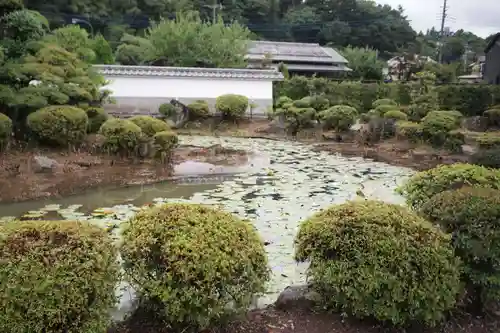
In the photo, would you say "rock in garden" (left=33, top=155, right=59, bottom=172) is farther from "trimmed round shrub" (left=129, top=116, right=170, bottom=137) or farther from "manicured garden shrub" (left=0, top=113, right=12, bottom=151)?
"trimmed round shrub" (left=129, top=116, right=170, bottom=137)

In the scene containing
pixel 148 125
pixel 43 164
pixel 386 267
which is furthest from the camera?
pixel 148 125

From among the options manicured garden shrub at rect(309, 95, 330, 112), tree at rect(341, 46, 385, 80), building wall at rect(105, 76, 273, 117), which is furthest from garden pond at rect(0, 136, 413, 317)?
tree at rect(341, 46, 385, 80)

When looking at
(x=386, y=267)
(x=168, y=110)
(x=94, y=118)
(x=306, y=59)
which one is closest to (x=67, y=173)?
(x=94, y=118)

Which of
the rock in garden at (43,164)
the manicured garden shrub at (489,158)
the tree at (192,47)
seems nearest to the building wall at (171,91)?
the tree at (192,47)

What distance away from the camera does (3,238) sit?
2723mm

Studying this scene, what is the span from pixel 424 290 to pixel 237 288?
1.23m

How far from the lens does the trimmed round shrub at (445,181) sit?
14.1 feet

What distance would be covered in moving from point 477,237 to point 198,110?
14.7 metres

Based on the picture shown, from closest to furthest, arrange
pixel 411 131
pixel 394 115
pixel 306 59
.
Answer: pixel 411 131 < pixel 394 115 < pixel 306 59

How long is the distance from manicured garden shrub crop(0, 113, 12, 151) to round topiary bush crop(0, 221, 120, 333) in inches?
288

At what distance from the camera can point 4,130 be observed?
936cm

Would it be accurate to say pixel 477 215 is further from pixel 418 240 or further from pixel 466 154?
pixel 466 154

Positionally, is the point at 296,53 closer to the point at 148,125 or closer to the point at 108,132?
the point at 148,125

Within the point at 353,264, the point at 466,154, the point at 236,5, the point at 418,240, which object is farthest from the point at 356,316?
the point at 236,5
